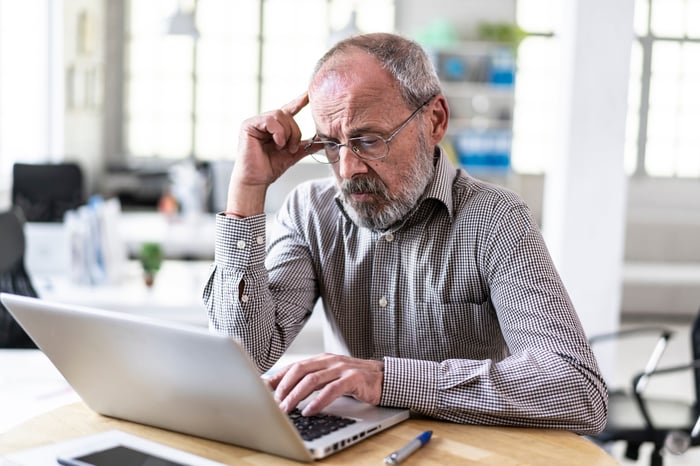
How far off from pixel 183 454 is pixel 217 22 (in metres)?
8.82

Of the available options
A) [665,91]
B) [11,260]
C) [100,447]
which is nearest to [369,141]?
[100,447]

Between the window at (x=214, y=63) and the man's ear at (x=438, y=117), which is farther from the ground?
the window at (x=214, y=63)

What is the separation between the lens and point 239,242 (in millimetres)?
1729

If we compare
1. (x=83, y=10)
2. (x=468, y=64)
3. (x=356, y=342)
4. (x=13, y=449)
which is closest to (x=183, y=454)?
(x=13, y=449)

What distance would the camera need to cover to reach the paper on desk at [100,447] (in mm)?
1216

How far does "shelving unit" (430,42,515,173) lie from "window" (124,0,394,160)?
34.2 inches

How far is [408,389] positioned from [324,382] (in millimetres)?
149

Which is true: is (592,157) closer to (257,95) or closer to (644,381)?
(644,381)

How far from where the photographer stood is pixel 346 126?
1.72 metres

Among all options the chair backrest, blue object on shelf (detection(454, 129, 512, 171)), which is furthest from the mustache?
blue object on shelf (detection(454, 129, 512, 171))

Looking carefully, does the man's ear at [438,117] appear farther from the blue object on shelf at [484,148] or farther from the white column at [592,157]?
the blue object on shelf at [484,148]

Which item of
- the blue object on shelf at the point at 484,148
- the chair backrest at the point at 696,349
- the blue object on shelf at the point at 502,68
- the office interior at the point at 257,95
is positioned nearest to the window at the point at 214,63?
the office interior at the point at 257,95

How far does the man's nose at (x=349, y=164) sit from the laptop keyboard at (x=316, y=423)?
510mm

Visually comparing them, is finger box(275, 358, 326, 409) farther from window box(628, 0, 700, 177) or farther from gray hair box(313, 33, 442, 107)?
window box(628, 0, 700, 177)
